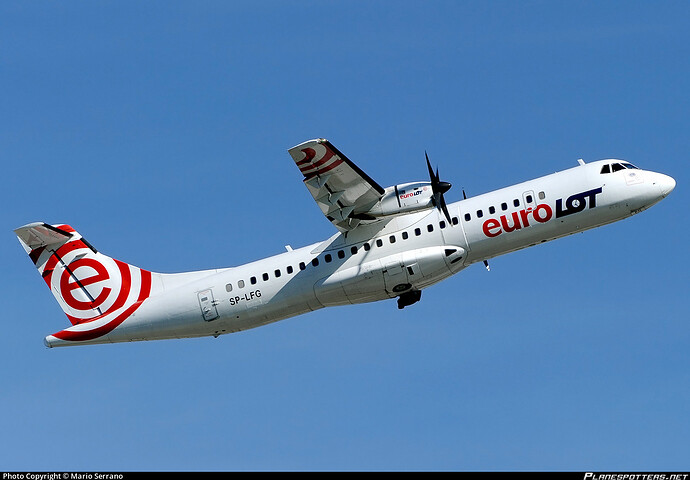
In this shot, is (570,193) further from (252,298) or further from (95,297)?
(95,297)

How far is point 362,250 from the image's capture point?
33594 millimetres

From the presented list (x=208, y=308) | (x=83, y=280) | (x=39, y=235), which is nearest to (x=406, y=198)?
(x=208, y=308)

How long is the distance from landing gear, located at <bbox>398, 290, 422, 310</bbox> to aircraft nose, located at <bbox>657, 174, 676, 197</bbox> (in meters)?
9.94

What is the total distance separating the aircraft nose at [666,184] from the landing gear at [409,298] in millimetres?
9936

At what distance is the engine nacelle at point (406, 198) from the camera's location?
105 ft

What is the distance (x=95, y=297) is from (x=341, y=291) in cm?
1003

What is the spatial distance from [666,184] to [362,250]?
11.8 meters

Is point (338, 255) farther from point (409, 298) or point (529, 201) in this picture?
point (529, 201)

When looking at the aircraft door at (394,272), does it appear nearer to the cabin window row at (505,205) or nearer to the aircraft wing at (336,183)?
the aircraft wing at (336,183)

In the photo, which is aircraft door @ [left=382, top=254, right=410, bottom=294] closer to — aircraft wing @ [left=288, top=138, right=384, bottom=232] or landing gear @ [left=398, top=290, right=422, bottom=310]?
landing gear @ [left=398, top=290, right=422, bottom=310]

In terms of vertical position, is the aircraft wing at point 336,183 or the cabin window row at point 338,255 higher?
the aircraft wing at point 336,183

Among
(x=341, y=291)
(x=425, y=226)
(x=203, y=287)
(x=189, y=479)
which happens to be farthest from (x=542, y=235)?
(x=189, y=479)

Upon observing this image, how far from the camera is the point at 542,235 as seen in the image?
33.2 metres

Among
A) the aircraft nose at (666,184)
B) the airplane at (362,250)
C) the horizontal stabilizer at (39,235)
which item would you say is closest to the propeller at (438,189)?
the airplane at (362,250)
